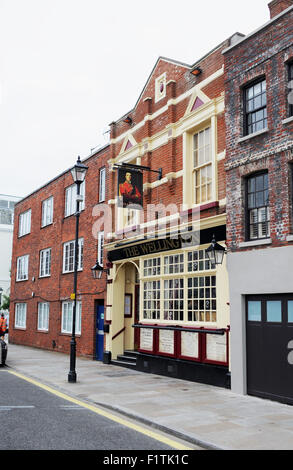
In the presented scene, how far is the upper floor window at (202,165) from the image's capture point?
13969 mm

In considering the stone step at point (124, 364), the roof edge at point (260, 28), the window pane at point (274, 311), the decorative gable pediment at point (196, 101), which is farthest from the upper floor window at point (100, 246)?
the window pane at point (274, 311)

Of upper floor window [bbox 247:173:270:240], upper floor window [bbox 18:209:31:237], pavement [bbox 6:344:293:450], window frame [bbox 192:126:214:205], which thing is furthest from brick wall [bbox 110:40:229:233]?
upper floor window [bbox 18:209:31:237]

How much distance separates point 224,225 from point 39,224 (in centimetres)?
1690

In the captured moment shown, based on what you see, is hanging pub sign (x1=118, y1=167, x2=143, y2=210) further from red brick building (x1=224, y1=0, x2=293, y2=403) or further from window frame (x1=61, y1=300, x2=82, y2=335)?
window frame (x1=61, y1=300, x2=82, y2=335)

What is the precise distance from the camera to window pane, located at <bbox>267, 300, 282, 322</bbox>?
10797 millimetres

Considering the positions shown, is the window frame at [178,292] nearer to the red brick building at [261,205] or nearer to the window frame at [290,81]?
the red brick building at [261,205]

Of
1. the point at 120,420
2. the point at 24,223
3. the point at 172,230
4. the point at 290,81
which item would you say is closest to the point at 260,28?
the point at 290,81

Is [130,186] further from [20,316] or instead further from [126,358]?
[20,316]

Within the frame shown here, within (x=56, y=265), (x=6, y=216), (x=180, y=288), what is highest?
(x=6, y=216)

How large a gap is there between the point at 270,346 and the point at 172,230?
204 inches

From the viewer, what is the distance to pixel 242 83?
12398 millimetres

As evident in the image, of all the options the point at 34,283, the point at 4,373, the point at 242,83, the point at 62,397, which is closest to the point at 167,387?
the point at 62,397

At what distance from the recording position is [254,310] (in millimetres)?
11547
